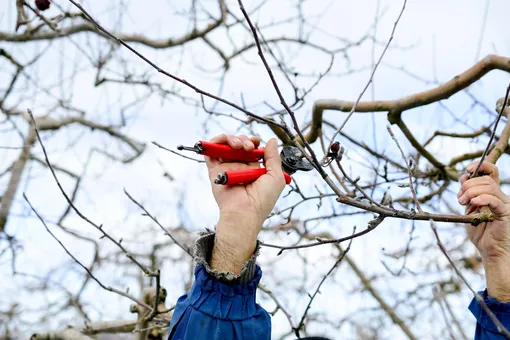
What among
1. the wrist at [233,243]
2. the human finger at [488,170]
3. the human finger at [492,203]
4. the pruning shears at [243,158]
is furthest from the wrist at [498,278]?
the wrist at [233,243]

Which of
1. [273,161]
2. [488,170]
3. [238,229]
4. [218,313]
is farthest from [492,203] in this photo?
[218,313]

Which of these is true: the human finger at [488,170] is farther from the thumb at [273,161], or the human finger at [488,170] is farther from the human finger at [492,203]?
the thumb at [273,161]

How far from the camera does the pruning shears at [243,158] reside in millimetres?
1514

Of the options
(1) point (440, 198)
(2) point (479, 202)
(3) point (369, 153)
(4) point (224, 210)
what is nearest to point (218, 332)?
(4) point (224, 210)

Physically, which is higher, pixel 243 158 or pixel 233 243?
pixel 243 158

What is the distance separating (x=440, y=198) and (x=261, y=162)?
92.0 inches

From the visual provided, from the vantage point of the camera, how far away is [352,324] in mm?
6570

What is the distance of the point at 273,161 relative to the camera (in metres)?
1.64

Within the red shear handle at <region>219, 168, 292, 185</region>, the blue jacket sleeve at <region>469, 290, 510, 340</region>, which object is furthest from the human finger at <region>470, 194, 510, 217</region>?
the red shear handle at <region>219, 168, 292, 185</region>

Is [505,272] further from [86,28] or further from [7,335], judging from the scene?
[7,335]

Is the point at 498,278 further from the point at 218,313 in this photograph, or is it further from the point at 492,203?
the point at 218,313

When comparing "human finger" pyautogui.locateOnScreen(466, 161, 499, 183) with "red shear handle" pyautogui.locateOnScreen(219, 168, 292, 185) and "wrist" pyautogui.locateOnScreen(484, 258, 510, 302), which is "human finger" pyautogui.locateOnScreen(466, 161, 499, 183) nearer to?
"wrist" pyautogui.locateOnScreen(484, 258, 510, 302)

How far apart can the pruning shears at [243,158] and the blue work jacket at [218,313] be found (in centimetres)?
28

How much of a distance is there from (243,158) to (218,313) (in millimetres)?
491
